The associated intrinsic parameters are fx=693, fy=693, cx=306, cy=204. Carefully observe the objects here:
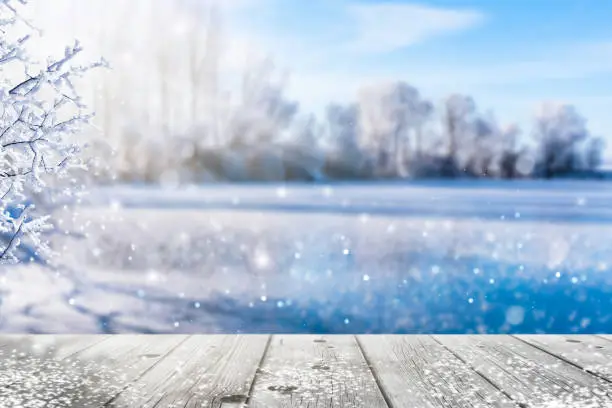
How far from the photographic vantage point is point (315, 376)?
1.63m

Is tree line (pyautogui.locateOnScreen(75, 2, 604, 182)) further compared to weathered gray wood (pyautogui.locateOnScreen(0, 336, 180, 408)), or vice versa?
tree line (pyautogui.locateOnScreen(75, 2, 604, 182))

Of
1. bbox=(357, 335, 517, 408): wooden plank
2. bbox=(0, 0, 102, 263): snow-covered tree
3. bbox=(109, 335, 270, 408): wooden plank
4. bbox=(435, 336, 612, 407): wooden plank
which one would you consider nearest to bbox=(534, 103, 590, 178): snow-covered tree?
bbox=(435, 336, 612, 407): wooden plank

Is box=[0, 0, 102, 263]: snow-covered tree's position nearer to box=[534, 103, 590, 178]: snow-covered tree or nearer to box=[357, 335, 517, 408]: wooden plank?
box=[357, 335, 517, 408]: wooden plank

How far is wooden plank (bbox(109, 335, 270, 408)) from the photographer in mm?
1419

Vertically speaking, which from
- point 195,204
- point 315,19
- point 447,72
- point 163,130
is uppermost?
point 315,19

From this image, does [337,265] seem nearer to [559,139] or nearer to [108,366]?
[559,139]

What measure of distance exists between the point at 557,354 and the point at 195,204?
2.64 metres

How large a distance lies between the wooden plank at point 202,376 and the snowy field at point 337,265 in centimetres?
177

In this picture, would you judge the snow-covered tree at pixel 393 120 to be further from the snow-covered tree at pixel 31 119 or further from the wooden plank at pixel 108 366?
the snow-covered tree at pixel 31 119

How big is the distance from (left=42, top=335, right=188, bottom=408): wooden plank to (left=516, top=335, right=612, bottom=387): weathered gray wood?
1.07 m

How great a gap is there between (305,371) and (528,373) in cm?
54

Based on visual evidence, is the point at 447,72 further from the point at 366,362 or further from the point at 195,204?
the point at 366,362

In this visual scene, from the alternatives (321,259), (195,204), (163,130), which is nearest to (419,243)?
(321,259)

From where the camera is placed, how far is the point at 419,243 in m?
4.37
